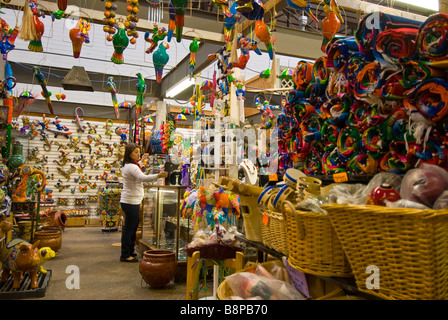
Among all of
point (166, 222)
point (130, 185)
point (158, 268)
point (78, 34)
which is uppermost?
point (78, 34)

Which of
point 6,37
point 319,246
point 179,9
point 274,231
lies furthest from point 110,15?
point 319,246

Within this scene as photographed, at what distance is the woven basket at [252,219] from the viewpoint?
1.78 meters

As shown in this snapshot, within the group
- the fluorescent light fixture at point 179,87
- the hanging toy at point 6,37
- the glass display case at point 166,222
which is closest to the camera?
the hanging toy at point 6,37

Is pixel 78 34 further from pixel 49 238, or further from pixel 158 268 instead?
pixel 49 238

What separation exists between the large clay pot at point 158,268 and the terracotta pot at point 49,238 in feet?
7.16

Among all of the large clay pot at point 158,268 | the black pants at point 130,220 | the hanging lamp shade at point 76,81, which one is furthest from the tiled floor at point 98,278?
the hanging lamp shade at point 76,81

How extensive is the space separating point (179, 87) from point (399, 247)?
6052mm

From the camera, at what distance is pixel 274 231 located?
1.51m

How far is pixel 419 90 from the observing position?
1.06m

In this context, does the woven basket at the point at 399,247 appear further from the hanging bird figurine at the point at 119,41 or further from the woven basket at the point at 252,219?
the hanging bird figurine at the point at 119,41

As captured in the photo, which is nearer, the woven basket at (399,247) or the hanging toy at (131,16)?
the woven basket at (399,247)

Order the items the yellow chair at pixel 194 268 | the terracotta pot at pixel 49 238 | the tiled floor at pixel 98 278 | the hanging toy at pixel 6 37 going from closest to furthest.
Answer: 1. the yellow chair at pixel 194 268
2. the tiled floor at pixel 98 278
3. the hanging toy at pixel 6 37
4. the terracotta pot at pixel 49 238

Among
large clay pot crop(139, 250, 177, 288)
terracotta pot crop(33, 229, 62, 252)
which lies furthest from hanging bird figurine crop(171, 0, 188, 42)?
terracotta pot crop(33, 229, 62, 252)

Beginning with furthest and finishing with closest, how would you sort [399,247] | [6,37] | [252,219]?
→ [6,37] → [252,219] → [399,247]
